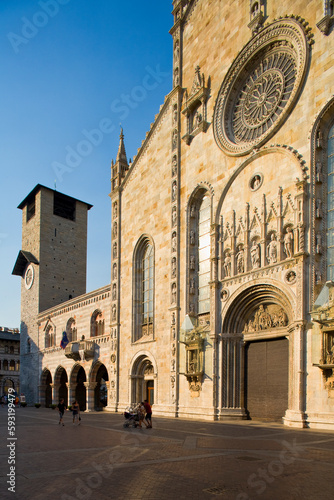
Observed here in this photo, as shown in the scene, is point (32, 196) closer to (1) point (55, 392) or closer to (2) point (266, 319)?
(1) point (55, 392)

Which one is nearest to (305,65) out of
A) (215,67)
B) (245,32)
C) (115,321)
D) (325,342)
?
(245,32)

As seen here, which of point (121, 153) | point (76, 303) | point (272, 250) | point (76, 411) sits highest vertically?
point (121, 153)

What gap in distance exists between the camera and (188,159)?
30078mm

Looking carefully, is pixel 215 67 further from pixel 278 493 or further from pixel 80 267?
pixel 80 267

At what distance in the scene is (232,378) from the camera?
24625mm

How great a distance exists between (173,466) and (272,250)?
13.4m

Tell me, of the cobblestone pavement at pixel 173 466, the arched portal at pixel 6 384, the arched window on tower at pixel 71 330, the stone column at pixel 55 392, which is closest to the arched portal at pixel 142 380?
the arched window on tower at pixel 71 330

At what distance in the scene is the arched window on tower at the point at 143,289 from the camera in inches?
1307

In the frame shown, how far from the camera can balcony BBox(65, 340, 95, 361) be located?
4022 cm

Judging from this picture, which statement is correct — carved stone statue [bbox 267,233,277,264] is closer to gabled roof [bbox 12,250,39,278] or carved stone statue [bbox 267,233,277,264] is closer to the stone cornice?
the stone cornice

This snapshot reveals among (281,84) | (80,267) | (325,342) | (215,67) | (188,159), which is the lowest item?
(325,342)

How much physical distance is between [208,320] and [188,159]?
33.2 ft

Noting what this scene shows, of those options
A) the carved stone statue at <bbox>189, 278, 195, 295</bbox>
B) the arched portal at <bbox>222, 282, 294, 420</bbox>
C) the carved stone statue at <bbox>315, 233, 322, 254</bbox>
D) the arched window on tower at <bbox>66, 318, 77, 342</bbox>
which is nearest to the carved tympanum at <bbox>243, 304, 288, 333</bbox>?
the arched portal at <bbox>222, 282, 294, 420</bbox>

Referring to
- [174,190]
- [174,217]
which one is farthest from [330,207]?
[174,190]
